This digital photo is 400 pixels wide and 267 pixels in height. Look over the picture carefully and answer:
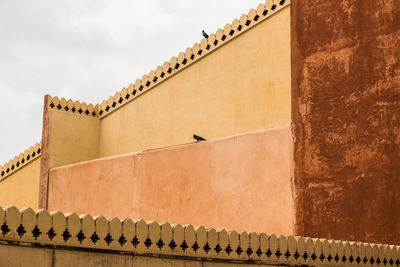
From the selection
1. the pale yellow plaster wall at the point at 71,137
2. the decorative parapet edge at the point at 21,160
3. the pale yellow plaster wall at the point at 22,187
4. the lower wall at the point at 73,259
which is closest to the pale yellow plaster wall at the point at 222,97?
the pale yellow plaster wall at the point at 71,137

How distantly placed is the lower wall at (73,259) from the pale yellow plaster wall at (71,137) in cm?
679

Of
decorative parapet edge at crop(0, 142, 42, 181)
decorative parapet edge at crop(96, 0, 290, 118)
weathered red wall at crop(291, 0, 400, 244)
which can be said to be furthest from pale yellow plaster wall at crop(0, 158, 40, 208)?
weathered red wall at crop(291, 0, 400, 244)

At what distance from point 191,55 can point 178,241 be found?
5.96 m

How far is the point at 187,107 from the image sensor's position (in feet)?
34.7

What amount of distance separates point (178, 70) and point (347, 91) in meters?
4.78

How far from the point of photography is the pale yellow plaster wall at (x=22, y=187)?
12366 mm

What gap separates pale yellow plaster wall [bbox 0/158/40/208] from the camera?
12.4m

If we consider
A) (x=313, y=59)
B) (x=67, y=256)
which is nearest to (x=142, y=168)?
(x=313, y=59)

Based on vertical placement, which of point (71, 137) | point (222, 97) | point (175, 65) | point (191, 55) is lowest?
point (71, 137)

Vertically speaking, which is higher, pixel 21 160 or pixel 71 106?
Answer: pixel 71 106

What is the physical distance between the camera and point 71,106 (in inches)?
473

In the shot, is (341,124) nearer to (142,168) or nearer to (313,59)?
(313,59)

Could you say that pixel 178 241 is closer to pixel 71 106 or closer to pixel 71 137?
pixel 71 137

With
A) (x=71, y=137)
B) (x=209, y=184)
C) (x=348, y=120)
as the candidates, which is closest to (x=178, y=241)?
(x=348, y=120)
